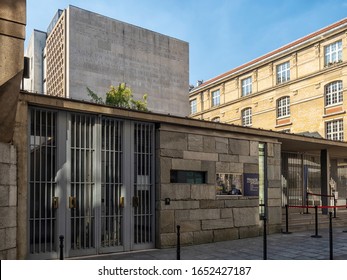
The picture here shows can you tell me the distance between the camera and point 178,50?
7850 cm

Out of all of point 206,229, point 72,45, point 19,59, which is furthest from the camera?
point 72,45

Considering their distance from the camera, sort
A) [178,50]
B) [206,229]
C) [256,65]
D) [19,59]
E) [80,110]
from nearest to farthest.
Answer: [19,59], [80,110], [206,229], [256,65], [178,50]

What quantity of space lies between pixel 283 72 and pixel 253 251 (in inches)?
1389

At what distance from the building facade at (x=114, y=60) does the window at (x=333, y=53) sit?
3854cm

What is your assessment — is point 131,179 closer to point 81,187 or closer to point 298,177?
point 81,187

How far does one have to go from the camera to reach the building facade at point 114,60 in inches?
2501

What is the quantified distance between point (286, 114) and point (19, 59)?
37.6m

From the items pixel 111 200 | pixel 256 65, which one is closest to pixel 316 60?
pixel 256 65

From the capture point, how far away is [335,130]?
36.2 metres

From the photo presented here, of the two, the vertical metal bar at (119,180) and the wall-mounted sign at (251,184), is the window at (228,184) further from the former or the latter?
the vertical metal bar at (119,180)

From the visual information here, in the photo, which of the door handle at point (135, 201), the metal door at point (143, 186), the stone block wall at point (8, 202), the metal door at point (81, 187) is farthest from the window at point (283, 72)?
the stone block wall at point (8, 202)

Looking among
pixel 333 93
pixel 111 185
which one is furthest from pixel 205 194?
pixel 333 93

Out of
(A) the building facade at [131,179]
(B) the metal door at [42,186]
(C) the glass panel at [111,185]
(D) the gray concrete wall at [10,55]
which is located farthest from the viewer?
(C) the glass panel at [111,185]

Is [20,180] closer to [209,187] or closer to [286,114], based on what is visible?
[209,187]
